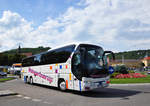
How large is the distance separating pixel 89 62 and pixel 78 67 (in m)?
0.78

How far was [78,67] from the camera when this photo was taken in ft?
33.1

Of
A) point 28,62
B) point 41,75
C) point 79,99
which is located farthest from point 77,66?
point 28,62

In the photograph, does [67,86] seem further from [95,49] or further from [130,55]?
[130,55]

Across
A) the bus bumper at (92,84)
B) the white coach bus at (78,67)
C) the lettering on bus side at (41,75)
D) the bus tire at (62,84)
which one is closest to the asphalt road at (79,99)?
the bus bumper at (92,84)

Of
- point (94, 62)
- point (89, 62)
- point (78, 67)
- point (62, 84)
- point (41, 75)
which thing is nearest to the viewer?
point (89, 62)

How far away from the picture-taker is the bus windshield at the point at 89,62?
32.2 ft

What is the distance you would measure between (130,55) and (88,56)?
122316 mm

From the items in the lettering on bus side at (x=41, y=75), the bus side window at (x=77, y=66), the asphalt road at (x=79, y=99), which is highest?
the bus side window at (x=77, y=66)

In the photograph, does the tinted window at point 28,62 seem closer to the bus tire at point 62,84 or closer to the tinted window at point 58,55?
the tinted window at point 58,55

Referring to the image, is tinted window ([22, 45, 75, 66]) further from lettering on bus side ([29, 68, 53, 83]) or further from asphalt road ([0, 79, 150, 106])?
asphalt road ([0, 79, 150, 106])

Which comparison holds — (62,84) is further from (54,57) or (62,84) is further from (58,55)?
(54,57)

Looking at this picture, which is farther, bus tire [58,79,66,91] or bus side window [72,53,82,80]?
bus tire [58,79,66,91]

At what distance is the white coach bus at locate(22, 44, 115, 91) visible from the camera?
9.81 meters

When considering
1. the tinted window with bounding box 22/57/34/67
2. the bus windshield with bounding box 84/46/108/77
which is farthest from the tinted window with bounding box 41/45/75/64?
the tinted window with bounding box 22/57/34/67
